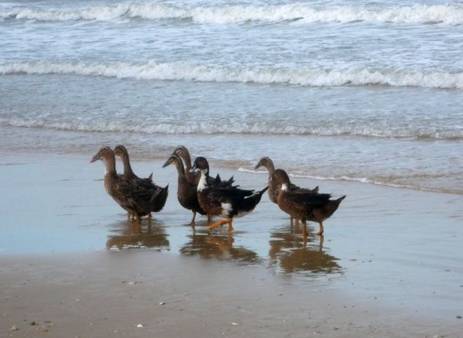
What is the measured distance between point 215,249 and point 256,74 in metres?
10.9

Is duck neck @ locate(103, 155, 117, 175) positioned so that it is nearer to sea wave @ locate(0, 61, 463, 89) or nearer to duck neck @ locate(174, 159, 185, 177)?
duck neck @ locate(174, 159, 185, 177)

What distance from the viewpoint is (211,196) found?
1027cm

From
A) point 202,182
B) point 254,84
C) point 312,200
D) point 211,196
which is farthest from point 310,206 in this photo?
point 254,84

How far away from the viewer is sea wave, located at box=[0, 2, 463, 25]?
82.6ft

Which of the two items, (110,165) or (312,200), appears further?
(110,165)

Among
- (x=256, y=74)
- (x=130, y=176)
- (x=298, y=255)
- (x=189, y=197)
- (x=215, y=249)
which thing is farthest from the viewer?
(x=256, y=74)

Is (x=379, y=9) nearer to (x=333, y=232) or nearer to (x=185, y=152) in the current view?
(x=185, y=152)

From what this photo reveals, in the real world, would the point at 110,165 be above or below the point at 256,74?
below

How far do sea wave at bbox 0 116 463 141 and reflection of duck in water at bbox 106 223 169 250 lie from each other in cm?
508

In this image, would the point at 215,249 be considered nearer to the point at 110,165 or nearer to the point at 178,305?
the point at 178,305

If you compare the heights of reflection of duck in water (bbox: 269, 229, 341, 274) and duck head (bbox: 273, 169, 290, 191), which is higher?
duck head (bbox: 273, 169, 290, 191)

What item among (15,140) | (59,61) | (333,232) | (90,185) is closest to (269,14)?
(59,61)

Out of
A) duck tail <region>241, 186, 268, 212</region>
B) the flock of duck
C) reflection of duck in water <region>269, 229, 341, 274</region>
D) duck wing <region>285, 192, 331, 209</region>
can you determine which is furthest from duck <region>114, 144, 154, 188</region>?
duck wing <region>285, 192, 331, 209</region>

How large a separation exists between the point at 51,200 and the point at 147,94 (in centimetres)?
818
